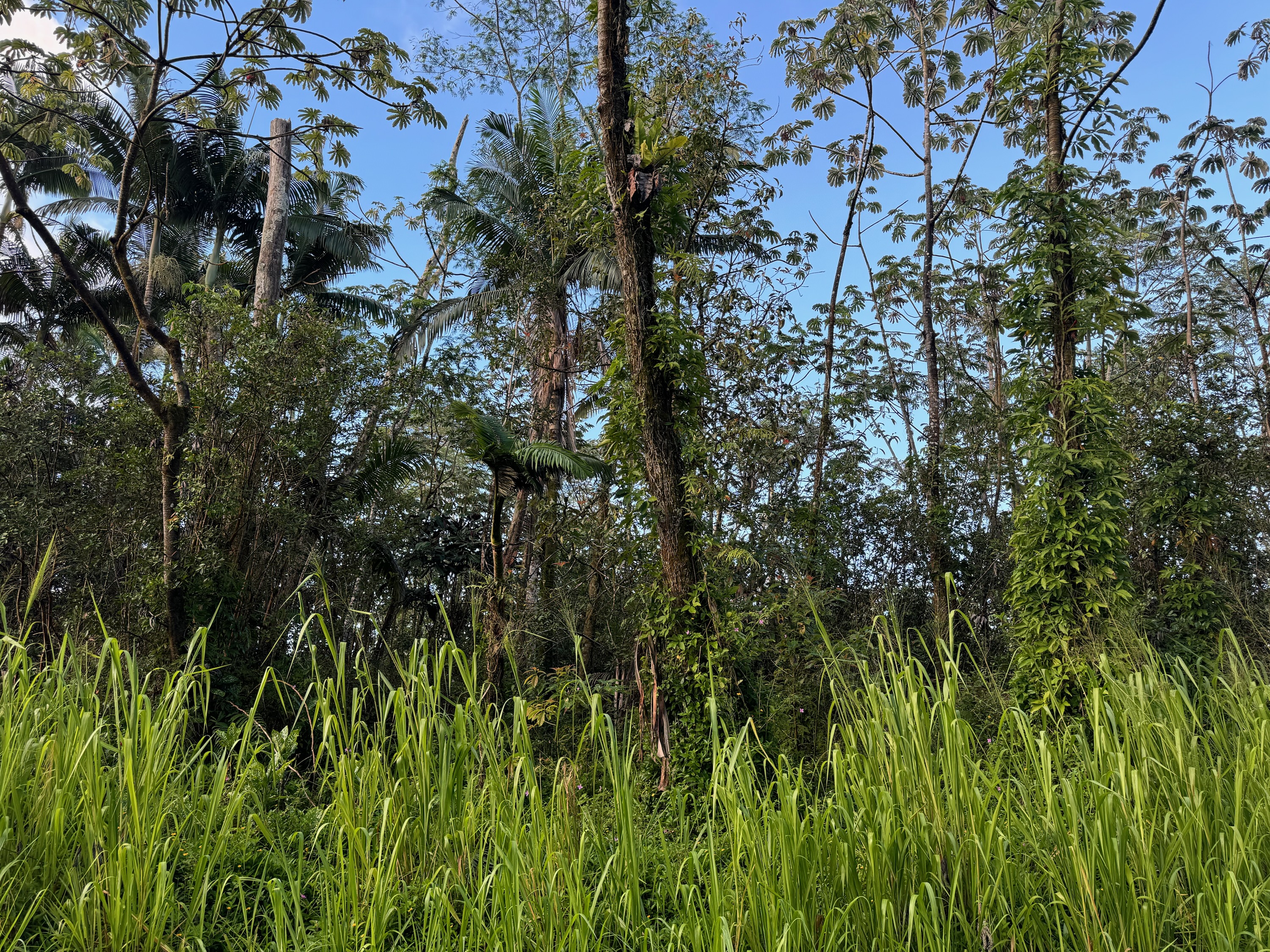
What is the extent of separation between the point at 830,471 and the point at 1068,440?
5782 millimetres

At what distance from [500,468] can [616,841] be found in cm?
485

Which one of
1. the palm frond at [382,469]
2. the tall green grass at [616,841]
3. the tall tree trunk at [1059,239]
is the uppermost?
the tall tree trunk at [1059,239]

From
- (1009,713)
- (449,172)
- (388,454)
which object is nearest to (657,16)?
(449,172)

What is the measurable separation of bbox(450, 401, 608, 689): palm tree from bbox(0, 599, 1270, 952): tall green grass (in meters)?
4.07

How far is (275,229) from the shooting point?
11.4 meters

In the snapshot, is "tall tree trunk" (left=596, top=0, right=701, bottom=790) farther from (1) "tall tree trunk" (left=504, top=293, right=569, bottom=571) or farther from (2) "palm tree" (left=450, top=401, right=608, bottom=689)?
(1) "tall tree trunk" (left=504, top=293, right=569, bottom=571)

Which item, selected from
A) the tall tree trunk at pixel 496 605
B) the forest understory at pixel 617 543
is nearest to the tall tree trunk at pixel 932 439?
the forest understory at pixel 617 543

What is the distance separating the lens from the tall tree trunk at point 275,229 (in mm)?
10969

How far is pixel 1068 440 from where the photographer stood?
20.9 feet

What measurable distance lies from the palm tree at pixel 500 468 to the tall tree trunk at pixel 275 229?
5.25m

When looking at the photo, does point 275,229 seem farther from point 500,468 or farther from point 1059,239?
point 1059,239

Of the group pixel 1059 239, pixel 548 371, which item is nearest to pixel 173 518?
pixel 548 371

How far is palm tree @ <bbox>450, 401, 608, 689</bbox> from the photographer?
6.70 m

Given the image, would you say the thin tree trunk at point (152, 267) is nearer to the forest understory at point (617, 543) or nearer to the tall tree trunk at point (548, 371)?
the forest understory at point (617, 543)
